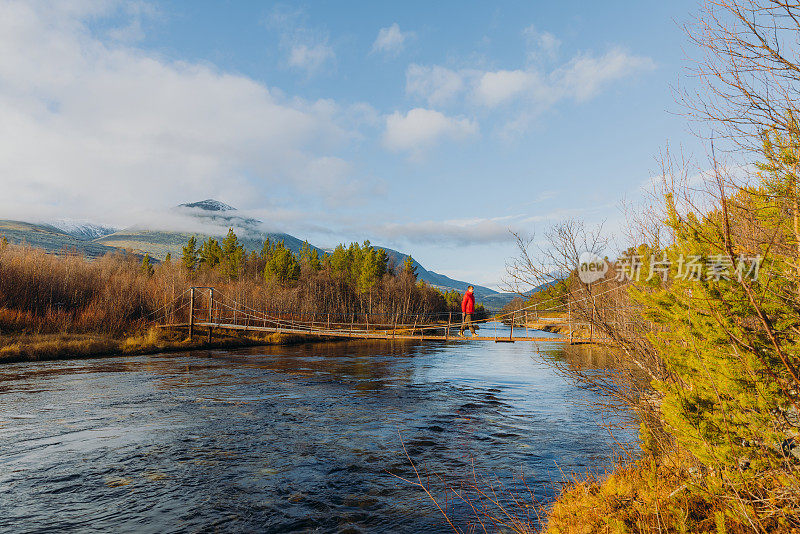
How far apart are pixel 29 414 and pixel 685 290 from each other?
12.8m

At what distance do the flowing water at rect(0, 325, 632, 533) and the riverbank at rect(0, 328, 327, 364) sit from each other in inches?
A: 104

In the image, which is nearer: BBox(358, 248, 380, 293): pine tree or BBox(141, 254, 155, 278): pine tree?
BBox(141, 254, 155, 278): pine tree

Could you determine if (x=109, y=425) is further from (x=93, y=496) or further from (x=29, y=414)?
(x=93, y=496)

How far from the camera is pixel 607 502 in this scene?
473 centimetres

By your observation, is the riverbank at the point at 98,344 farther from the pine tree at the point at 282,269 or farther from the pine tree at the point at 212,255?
the pine tree at the point at 212,255

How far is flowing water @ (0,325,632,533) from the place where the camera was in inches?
222

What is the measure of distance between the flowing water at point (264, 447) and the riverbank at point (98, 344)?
2630mm

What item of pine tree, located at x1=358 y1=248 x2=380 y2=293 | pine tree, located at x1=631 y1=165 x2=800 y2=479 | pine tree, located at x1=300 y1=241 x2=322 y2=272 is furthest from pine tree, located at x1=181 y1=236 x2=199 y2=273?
pine tree, located at x1=631 y1=165 x2=800 y2=479

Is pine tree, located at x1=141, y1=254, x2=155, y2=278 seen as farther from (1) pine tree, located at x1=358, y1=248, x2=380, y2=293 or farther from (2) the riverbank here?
(1) pine tree, located at x1=358, y1=248, x2=380, y2=293

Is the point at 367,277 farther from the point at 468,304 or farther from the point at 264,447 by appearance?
the point at 264,447

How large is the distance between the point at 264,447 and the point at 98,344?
55.0 feet

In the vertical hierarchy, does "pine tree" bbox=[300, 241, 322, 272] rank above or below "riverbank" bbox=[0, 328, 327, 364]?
above

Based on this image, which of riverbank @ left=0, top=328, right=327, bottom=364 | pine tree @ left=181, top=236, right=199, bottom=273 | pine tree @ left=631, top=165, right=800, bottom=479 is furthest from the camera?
pine tree @ left=181, top=236, right=199, bottom=273

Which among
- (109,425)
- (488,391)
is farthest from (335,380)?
(109,425)
